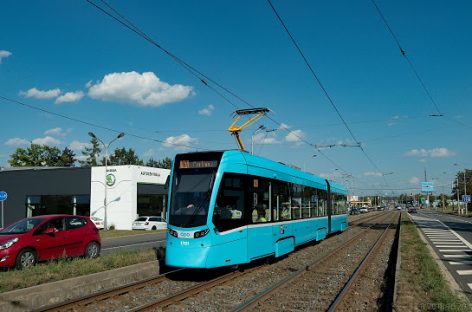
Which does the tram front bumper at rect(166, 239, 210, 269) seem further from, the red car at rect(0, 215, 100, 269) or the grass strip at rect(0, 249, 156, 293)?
the red car at rect(0, 215, 100, 269)

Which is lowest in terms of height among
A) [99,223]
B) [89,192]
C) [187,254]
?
[99,223]

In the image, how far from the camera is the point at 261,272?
1203cm

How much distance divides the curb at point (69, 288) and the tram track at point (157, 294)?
661mm

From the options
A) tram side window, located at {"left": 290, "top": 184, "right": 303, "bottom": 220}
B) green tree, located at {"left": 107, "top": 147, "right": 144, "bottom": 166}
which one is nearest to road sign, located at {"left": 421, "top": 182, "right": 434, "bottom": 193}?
green tree, located at {"left": 107, "top": 147, "right": 144, "bottom": 166}

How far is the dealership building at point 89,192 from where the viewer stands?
41625 millimetres

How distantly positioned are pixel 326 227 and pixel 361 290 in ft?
37.9

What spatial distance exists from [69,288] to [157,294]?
5.80 feet

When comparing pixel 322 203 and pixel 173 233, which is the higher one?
pixel 322 203

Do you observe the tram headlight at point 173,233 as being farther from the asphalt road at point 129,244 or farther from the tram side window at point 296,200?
the asphalt road at point 129,244

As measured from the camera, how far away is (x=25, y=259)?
1181cm

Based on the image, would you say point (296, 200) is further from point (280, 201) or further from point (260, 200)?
point (260, 200)

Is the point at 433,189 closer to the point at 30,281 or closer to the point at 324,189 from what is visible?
the point at 324,189

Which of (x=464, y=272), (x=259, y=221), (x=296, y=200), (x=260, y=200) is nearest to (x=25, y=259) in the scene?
(x=259, y=221)

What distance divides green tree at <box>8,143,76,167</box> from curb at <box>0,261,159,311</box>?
81927 millimetres
